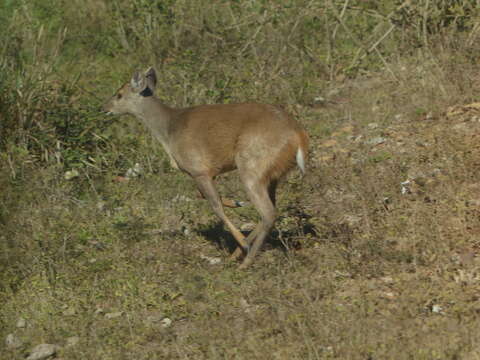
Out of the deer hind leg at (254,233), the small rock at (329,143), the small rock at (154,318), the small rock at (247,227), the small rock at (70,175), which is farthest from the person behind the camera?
the small rock at (329,143)

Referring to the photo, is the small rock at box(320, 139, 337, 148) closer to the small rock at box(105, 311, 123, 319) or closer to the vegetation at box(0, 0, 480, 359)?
the vegetation at box(0, 0, 480, 359)

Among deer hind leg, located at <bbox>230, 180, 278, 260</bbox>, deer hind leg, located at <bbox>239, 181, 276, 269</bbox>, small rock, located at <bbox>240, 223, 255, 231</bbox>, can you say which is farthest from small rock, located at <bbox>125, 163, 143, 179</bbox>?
deer hind leg, located at <bbox>239, 181, 276, 269</bbox>

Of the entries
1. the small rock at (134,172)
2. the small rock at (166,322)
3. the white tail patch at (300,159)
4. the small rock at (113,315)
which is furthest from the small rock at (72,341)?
the small rock at (134,172)

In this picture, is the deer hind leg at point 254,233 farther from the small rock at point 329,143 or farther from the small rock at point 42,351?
the small rock at point 329,143

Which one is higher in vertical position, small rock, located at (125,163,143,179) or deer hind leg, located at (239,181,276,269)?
deer hind leg, located at (239,181,276,269)

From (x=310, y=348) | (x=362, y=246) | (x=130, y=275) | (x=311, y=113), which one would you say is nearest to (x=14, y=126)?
(x=130, y=275)

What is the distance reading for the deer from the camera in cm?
623

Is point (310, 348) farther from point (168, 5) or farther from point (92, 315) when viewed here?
point (168, 5)

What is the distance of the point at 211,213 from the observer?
7.63 meters

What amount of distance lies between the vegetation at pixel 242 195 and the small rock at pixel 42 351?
0.26 feet

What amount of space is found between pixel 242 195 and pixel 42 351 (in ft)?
10.3

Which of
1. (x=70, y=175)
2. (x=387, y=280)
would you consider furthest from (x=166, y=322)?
(x=70, y=175)

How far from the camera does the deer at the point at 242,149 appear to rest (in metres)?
6.23

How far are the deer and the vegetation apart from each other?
331mm
